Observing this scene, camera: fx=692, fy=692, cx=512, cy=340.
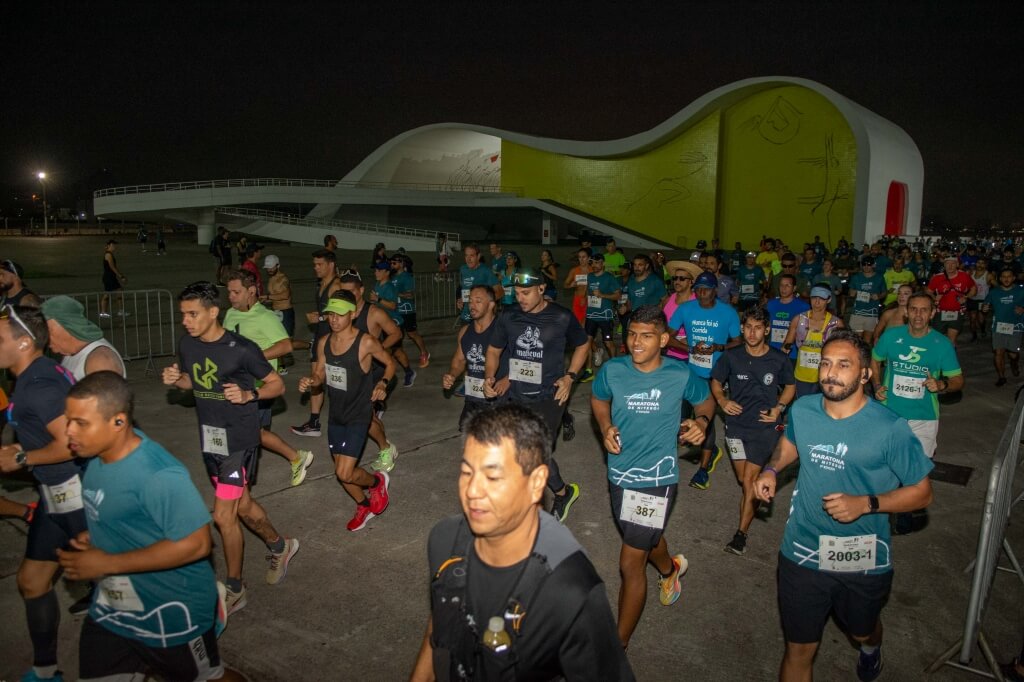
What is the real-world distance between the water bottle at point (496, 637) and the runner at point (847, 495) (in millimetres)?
1863

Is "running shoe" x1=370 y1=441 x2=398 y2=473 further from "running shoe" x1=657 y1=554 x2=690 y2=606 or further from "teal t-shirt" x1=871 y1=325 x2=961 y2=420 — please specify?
"teal t-shirt" x1=871 y1=325 x2=961 y2=420

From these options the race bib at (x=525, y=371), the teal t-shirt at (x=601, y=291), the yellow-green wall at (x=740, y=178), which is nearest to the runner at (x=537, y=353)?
the race bib at (x=525, y=371)

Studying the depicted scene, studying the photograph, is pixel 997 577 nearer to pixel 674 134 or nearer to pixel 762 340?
pixel 762 340

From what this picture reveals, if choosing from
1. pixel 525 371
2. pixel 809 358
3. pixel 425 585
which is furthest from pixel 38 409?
pixel 809 358

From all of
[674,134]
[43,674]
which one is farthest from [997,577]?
[674,134]

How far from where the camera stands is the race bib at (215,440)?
15.1 feet

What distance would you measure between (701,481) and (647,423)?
2.75 meters

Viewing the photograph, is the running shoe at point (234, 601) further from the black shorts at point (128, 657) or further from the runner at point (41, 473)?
the black shorts at point (128, 657)

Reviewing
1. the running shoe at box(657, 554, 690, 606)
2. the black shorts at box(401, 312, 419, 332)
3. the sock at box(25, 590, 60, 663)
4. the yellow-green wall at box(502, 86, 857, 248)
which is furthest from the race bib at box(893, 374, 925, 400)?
the yellow-green wall at box(502, 86, 857, 248)

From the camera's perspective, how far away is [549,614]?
74.6 inches

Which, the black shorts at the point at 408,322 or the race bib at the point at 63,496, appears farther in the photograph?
the black shorts at the point at 408,322

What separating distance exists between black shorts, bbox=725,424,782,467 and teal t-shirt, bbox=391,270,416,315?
676 centimetres

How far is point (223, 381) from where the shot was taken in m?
4.56

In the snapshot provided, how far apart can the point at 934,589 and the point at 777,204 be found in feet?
125
